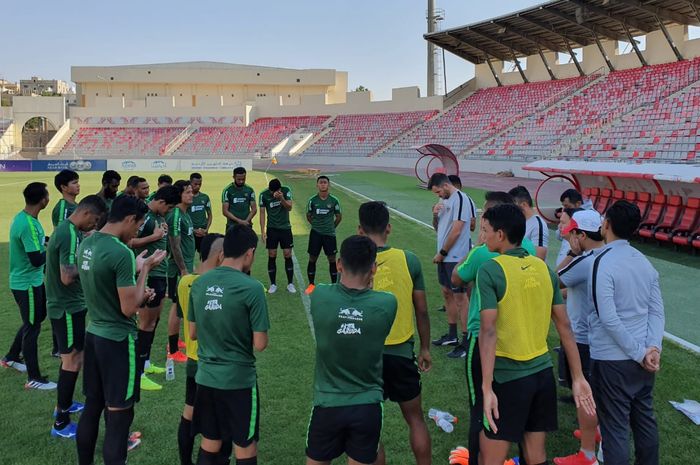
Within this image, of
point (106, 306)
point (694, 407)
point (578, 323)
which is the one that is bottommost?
point (694, 407)

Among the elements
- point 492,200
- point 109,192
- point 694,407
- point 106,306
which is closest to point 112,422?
point 106,306

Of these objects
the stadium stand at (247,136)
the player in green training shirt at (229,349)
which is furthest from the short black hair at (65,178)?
the stadium stand at (247,136)

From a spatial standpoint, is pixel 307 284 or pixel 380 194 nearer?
pixel 307 284

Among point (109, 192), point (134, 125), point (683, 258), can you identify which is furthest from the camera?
point (134, 125)

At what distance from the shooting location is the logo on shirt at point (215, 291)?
3.47m

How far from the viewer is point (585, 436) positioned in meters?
4.22

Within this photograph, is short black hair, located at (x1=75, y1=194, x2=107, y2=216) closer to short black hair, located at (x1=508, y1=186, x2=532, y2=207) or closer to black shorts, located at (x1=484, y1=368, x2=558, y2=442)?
black shorts, located at (x1=484, y1=368, x2=558, y2=442)

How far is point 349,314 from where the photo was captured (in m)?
3.16

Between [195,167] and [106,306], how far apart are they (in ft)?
150

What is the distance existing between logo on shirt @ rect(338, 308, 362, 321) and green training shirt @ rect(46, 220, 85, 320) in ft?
9.45

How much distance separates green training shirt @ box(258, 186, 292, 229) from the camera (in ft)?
31.8

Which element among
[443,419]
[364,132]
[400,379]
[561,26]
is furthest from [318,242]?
[364,132]

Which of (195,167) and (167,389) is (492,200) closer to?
(167,389)

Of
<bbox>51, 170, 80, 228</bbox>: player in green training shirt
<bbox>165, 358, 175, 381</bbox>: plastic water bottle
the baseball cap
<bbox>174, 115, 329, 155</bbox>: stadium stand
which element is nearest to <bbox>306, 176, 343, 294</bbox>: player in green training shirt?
<bbox>165, 358, 175, 381</bbox>: plastic water bottle
